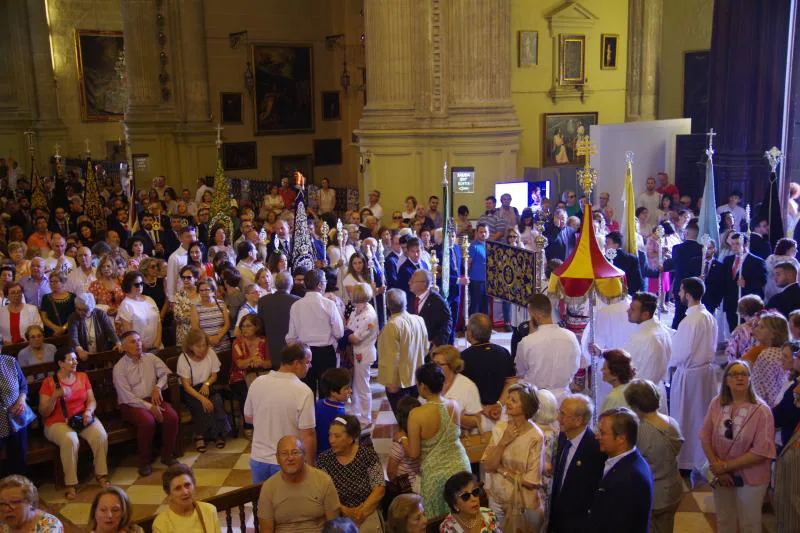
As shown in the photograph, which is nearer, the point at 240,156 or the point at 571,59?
the point at 571,59

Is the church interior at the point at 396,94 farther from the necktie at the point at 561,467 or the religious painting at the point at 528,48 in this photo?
the necktie at the point at 561,467

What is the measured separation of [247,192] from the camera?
20.8 metres

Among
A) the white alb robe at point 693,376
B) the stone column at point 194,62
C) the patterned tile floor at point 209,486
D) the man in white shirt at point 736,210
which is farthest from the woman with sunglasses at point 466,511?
the stone column at point 194,62

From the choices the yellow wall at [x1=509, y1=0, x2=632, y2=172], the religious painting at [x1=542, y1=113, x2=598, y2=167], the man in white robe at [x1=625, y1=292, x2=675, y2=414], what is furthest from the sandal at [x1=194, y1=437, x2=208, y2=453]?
the religious painting at [x1=542, y1=113, x2=598, y2=167]

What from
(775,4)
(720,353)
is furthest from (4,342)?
(775,4)

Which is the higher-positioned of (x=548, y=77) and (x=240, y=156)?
(x=548, y=77)

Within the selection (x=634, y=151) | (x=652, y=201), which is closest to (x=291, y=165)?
(x=634, y=151)

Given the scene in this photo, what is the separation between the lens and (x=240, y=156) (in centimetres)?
2372

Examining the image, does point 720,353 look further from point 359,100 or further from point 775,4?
point 359,100

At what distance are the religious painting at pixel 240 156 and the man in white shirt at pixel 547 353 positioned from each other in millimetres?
17672

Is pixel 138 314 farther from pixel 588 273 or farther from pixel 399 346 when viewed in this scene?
pixel 588 273

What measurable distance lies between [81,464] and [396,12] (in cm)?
1070

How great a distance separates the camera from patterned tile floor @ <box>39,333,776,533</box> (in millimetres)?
6730

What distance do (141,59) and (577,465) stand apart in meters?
19.8
